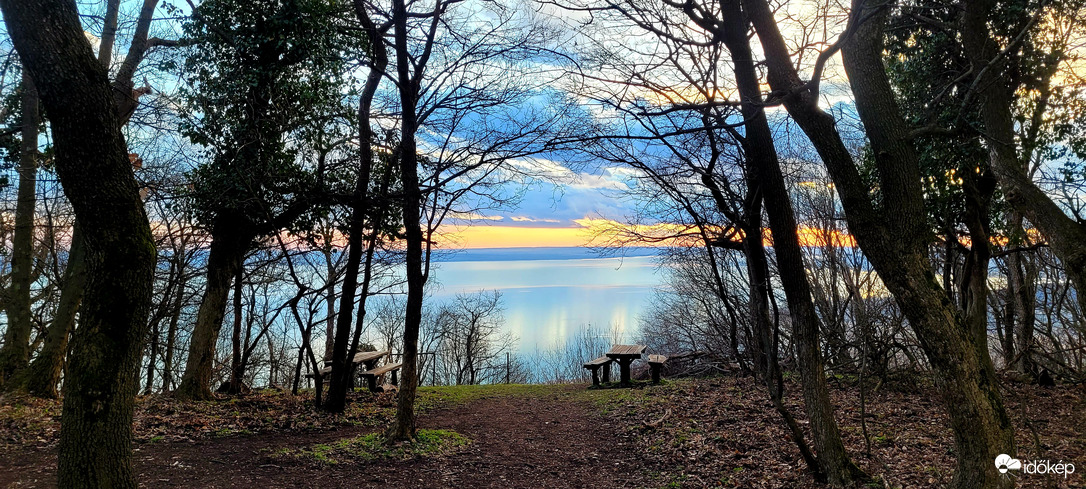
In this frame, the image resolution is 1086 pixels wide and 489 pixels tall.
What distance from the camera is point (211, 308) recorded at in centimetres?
809

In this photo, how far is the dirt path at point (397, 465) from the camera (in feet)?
14.6

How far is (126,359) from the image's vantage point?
307cm

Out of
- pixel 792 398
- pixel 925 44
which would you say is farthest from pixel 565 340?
pixel 925 44

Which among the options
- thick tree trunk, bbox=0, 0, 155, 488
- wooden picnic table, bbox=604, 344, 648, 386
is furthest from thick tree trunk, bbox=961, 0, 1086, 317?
wooden picnic table, bbox=604, 344, 648, 386

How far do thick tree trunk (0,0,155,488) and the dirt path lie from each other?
5.04 feet

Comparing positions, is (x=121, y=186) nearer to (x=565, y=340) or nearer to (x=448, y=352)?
(x=448, y=352)

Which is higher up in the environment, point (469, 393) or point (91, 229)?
point (91, 229)

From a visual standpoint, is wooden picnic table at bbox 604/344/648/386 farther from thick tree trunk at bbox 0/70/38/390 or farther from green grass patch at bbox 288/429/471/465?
thick tree trunk at bbox 0/70/38/390

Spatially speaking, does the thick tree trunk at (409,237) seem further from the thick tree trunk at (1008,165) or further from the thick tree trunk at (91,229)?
the thick tree trunk at (1008,165)

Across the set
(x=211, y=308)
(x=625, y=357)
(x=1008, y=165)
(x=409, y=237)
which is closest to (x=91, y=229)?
(x=409, y=237)

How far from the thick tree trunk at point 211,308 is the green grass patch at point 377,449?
374 cm

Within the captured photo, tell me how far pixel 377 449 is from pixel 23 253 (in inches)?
254

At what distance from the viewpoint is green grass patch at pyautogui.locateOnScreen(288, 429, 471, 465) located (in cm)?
523

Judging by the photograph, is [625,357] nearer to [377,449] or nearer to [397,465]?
[377,449]
